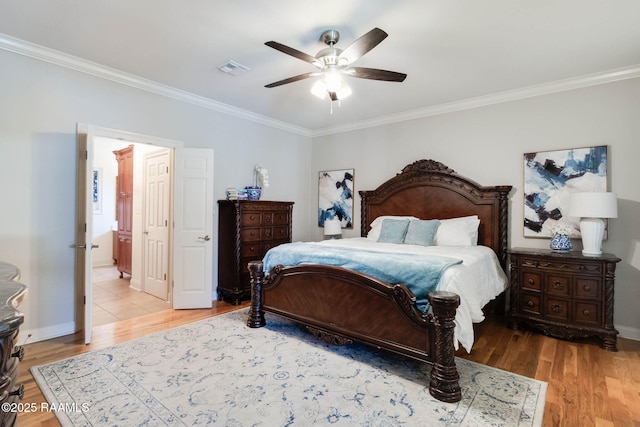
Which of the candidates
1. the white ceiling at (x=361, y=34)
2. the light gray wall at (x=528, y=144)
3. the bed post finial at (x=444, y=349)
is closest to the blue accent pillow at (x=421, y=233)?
the light gray wall at (x=528, y=144)

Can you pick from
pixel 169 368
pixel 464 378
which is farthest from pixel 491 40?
pixel 169 368

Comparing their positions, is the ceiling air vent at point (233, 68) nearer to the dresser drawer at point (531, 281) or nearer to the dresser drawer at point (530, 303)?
the dresser drawer at point (531, 281)

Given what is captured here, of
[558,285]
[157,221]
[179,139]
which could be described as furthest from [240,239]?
[558,285]

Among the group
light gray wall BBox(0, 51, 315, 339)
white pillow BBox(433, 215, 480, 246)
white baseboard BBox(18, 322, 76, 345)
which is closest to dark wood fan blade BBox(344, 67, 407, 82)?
white pillow BBox(433, 215, 480, 246)

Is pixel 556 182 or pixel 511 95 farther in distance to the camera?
pixel 511 95

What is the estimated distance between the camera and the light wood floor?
1953mm

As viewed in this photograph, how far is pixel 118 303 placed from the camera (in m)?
4.18

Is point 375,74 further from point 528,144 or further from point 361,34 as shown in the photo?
point 528,144

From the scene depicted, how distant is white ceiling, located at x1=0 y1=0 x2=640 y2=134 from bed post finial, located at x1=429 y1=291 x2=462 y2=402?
207 centimetres

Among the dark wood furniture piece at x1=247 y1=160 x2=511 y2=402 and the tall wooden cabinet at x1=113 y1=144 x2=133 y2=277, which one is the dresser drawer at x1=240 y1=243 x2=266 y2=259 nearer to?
the dark wood furniture piece at x1=247 y1=160 x2=511 y2=402

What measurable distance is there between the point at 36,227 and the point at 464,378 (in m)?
4.00

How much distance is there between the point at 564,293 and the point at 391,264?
199cm

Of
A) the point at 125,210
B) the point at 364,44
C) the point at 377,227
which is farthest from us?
the point at 125,210

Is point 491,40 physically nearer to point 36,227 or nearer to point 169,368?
point 169,368
